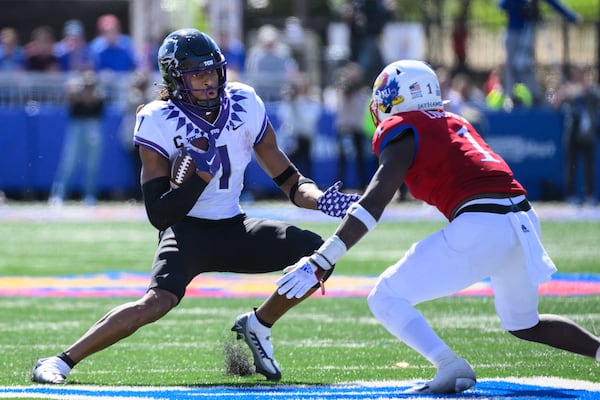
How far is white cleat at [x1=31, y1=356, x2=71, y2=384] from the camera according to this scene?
6234mm

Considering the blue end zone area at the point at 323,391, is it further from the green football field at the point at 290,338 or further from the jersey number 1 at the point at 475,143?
the jersey number 1 at the point at 475,143

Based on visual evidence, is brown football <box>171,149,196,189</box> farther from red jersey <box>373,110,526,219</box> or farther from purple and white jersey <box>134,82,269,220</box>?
red jersey <box>373,110,526,219</box>

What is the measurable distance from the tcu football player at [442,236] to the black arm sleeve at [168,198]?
809 mm

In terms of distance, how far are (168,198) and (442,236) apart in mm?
1393

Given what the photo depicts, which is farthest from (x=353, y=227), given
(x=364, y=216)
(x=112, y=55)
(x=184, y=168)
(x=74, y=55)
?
(x=74, y=55)

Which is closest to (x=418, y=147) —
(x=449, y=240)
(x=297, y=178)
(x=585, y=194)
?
(x=449, y=240)

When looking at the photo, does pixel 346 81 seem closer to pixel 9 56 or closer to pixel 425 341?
pixel 9 56

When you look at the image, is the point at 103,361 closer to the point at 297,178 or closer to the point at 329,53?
the point at 297,178

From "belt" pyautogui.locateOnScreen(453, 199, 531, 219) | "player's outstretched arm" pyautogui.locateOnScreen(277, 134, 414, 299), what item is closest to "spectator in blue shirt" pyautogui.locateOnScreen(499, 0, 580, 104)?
"belt" pyautogui.locateOnScreen(453, 199, 531, 219)

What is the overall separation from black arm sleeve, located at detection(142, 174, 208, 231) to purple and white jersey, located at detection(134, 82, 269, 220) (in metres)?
0.18

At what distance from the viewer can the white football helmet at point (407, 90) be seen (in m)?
6.07

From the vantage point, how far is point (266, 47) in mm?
20219

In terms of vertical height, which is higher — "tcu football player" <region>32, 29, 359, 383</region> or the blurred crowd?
"tcu football player" <region>32, 29, 359, 383</region>

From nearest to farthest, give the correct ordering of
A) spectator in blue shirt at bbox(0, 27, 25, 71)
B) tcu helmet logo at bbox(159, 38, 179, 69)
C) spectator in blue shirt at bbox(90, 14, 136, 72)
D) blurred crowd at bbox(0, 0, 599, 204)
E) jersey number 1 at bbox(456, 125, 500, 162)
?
jersey number 1 at bbox(456, 125, 500, 162) < tcu helmet logo at bbox(159, 38, 179, 69) < blurred crowd at bbox(0, 0, 599, 204) < spectator in blue shirt at bbox(90, 14, 136, 72) < spectator in blue shirt at bbox(0, 27, 25, 71)
